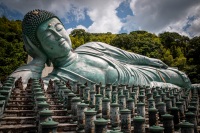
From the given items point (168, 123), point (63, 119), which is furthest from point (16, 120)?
point (168, 123)

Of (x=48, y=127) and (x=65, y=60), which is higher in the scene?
(x=65, y=60)

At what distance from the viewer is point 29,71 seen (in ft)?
29.9

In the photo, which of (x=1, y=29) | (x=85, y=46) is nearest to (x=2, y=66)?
(x=1, y=29)

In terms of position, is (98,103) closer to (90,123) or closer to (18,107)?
(90,123)

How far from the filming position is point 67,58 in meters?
10.1

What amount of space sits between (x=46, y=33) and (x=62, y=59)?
1263 millimetres

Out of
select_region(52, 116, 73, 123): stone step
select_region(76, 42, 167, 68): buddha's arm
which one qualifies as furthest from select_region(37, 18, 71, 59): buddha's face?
select_region(52, 116, 73, 123): stone step

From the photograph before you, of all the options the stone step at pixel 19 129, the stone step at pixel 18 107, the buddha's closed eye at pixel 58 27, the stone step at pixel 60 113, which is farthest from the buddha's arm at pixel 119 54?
the stone step at pixel 19 129

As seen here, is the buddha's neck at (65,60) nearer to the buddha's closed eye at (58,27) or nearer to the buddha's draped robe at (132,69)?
the buddha's draped robe at (132,69)

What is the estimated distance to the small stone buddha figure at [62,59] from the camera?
9477 mm

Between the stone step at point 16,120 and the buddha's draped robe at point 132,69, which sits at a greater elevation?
the buddha's draped robe at point 132,69

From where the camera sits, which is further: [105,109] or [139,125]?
[105,109]

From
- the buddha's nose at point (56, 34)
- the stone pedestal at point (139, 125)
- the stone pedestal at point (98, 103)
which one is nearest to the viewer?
the stone pedestal at point (139, 125)

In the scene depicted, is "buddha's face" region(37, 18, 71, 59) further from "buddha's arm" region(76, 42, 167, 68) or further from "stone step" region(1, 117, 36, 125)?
"stone step" region(1, 117, 36, 125)
